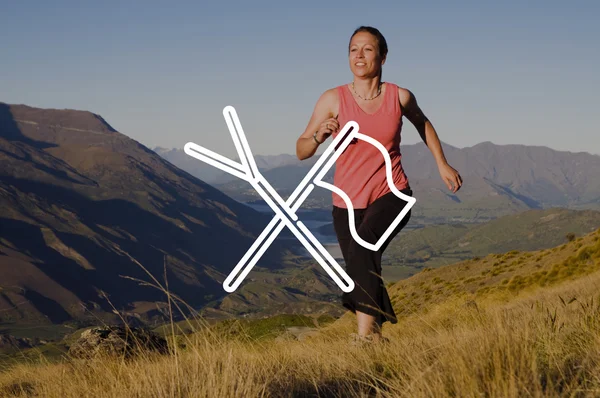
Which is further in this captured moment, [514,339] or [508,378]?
[514,339]

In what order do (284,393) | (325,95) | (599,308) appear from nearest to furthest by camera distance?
(284,393), (599,308), (325,95)

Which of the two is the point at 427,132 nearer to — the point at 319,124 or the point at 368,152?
the point at 368,152

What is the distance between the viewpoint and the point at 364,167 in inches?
218

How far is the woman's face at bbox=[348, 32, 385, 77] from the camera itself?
5539 mm

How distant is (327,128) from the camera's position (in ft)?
17.5

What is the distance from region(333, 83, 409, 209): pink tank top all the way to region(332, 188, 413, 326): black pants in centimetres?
12

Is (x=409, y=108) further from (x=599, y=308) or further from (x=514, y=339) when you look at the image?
(x=514, y=339)

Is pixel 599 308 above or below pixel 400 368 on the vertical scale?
above

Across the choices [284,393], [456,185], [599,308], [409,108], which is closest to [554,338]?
[599,308]

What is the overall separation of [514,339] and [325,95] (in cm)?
315

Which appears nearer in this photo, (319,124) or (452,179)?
(452,179)

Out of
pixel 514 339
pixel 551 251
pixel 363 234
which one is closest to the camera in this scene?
pixel 514 339

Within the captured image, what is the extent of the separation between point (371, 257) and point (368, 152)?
3.10ft

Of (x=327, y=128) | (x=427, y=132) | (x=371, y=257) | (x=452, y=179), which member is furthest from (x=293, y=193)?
(x=427, y=132)
